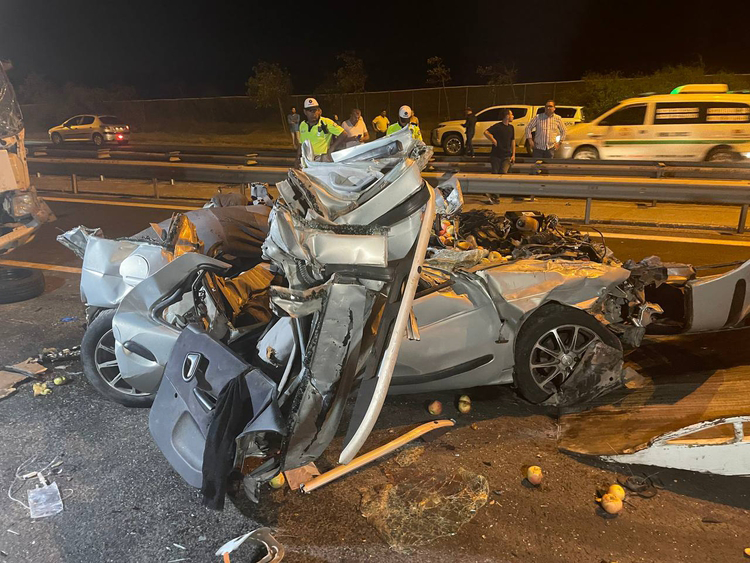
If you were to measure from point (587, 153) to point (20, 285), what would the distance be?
1180 centimetres

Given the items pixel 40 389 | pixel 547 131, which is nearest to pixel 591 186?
pixel 547 131

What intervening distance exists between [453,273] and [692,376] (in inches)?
74.4

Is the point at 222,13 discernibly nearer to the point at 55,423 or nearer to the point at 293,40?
the point at 293,40

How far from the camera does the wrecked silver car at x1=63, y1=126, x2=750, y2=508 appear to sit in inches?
104

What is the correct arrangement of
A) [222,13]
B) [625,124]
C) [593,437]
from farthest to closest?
[222,13] < [625,124] < [593,437]

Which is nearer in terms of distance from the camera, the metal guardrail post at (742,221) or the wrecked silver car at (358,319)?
the wrecked silver car at (358,319)

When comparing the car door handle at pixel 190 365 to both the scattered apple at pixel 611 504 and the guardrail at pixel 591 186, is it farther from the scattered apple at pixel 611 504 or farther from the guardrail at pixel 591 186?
the guardrail at pixel 591 186

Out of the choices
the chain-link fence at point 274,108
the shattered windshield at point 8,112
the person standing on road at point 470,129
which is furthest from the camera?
the chain-link fence at point 274,108

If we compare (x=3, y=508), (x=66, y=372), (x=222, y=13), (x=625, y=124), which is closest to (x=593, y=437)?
(x=3, y=508)

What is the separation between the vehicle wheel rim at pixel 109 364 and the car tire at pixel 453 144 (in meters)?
15.9

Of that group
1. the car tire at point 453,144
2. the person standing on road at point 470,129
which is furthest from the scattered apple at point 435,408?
the car tire at point 453,144

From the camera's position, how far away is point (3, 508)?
3133mm

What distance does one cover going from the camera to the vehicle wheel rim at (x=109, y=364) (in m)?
4.12

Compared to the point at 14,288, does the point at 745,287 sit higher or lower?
higher
